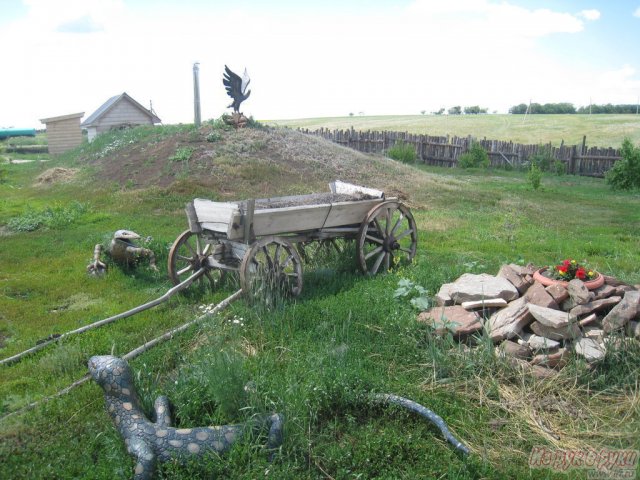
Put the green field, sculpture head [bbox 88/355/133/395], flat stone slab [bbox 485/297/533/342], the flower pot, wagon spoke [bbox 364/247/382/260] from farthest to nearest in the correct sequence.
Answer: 1. the green field
2. wagon spoke [bbox 364/247/382/260]
3. the flower pot
4. flat stone slab [bbox 485/297/533/342]
5. sculpture head [bbox 88/355/133/395]

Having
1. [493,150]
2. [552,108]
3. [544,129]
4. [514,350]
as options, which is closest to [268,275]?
[514,350]

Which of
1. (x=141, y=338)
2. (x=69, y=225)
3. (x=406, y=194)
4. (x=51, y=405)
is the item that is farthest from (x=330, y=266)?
(x=406, y=194)

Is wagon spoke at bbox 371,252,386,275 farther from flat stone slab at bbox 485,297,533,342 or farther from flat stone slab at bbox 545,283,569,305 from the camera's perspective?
flat stone slab at bbox 545,283,569,305

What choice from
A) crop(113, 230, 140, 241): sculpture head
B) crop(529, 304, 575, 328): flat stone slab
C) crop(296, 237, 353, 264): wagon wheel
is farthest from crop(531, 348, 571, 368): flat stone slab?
crop(113, 230, 140, 241): sculpture head

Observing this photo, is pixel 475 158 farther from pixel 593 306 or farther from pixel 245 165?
pixel 593 306

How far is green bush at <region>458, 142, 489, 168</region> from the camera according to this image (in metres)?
25.1

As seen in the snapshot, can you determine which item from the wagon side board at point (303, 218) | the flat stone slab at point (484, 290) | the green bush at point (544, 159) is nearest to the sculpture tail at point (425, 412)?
the flat stone slab at point (484, 290)

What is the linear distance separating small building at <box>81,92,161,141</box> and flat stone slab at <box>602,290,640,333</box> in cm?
2600

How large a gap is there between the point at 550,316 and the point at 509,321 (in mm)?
350

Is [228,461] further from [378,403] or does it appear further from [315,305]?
[315,305]

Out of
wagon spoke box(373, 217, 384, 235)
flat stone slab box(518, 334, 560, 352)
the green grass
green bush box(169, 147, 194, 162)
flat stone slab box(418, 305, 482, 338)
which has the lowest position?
the green grass

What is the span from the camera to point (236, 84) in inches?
Result: 687

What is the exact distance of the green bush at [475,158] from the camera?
25.1m

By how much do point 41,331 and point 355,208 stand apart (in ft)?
12.7
